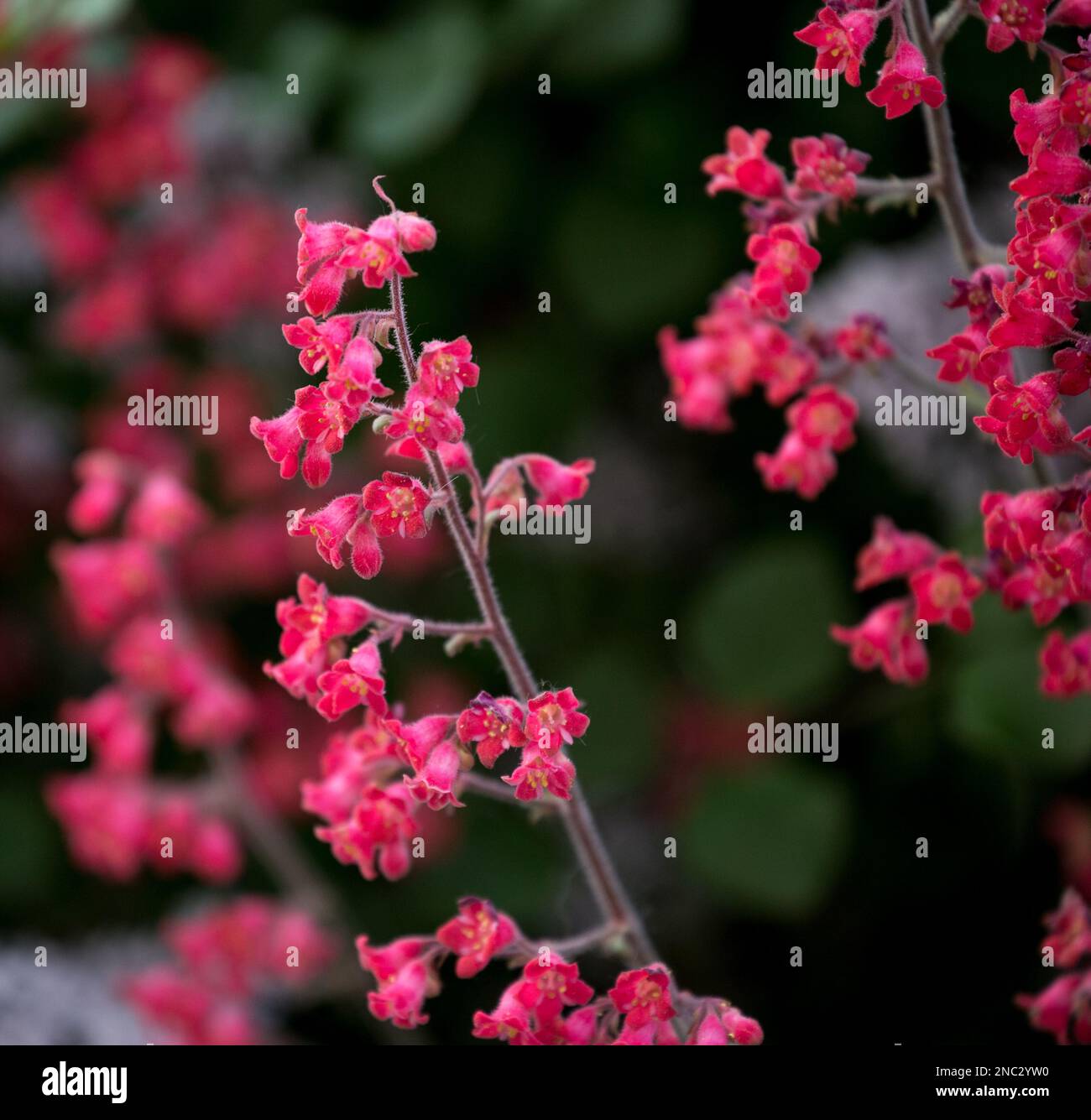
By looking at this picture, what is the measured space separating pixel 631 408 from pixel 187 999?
0.75 m

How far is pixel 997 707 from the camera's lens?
3.02ft

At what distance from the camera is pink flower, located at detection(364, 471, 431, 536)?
55 centimetres

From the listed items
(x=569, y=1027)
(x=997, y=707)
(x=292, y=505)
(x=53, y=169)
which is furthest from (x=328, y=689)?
(x=53, y=169)

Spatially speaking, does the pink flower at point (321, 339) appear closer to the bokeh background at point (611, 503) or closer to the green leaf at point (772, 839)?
the bokeh background at point (611, 503)

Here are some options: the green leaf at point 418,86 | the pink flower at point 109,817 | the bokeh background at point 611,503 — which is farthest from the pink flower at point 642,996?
the green leaf at point 418,86

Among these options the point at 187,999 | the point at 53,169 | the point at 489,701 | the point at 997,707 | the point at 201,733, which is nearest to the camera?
the point at 489,701

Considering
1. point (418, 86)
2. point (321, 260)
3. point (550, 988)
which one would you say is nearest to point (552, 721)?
point (550, 988)

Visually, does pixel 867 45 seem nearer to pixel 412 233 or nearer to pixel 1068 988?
pixel 412 233

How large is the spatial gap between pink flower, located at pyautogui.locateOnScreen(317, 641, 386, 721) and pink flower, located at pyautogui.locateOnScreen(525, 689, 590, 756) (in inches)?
2.7

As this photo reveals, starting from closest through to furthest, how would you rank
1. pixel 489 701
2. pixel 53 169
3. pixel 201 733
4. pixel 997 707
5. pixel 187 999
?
1. pixel 489 701
2. pixel 997 707
3. pixel 187 999
4. pixel 201 733
5. pixel 53 169

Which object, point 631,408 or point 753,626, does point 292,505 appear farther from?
point 753,626

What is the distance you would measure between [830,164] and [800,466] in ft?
0.61

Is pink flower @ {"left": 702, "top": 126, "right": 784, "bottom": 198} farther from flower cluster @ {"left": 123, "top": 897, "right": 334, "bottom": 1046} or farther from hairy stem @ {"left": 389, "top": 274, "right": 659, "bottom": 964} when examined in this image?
flower cluster @ {"left": 123, "top": 897, "right": 334, "bottom": 1046}

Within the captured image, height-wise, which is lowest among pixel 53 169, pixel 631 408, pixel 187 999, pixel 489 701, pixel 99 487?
pixel 187 999
